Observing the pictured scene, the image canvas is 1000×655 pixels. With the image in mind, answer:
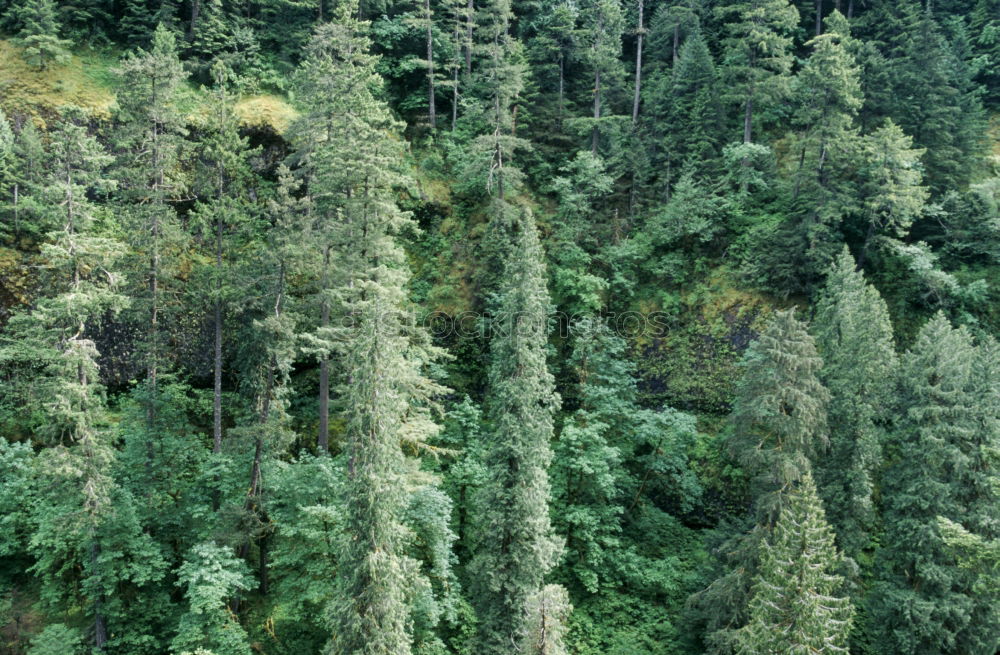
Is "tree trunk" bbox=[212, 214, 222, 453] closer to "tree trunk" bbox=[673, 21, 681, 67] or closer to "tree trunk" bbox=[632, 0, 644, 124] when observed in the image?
"tree trunk" bbox=[632, 0, 644, 124]

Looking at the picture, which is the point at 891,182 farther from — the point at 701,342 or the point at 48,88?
the point at 48,88

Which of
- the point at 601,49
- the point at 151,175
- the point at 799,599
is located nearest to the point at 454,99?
the point at 601,49

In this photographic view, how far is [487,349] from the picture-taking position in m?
28.6

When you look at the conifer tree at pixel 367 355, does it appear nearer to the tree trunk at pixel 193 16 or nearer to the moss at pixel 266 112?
the moss at pixel 266 112

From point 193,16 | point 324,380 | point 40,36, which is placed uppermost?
point 193,16

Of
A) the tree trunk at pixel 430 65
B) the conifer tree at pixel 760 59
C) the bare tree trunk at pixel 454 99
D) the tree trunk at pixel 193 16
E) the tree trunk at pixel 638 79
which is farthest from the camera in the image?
the tree trunk at pixel 638 79

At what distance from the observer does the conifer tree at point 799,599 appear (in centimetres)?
1319

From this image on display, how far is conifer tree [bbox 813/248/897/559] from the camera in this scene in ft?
62.2

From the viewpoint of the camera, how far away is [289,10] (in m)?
34.7

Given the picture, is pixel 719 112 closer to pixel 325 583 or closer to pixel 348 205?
pixel 348 205

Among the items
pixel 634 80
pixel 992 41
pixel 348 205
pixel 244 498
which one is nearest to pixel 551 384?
pixel 348 205

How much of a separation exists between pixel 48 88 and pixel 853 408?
120ft

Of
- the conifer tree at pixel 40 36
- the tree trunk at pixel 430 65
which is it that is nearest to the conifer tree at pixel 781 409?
the tree trunk at pixel 430 65

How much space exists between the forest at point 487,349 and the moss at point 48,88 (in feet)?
0.64
